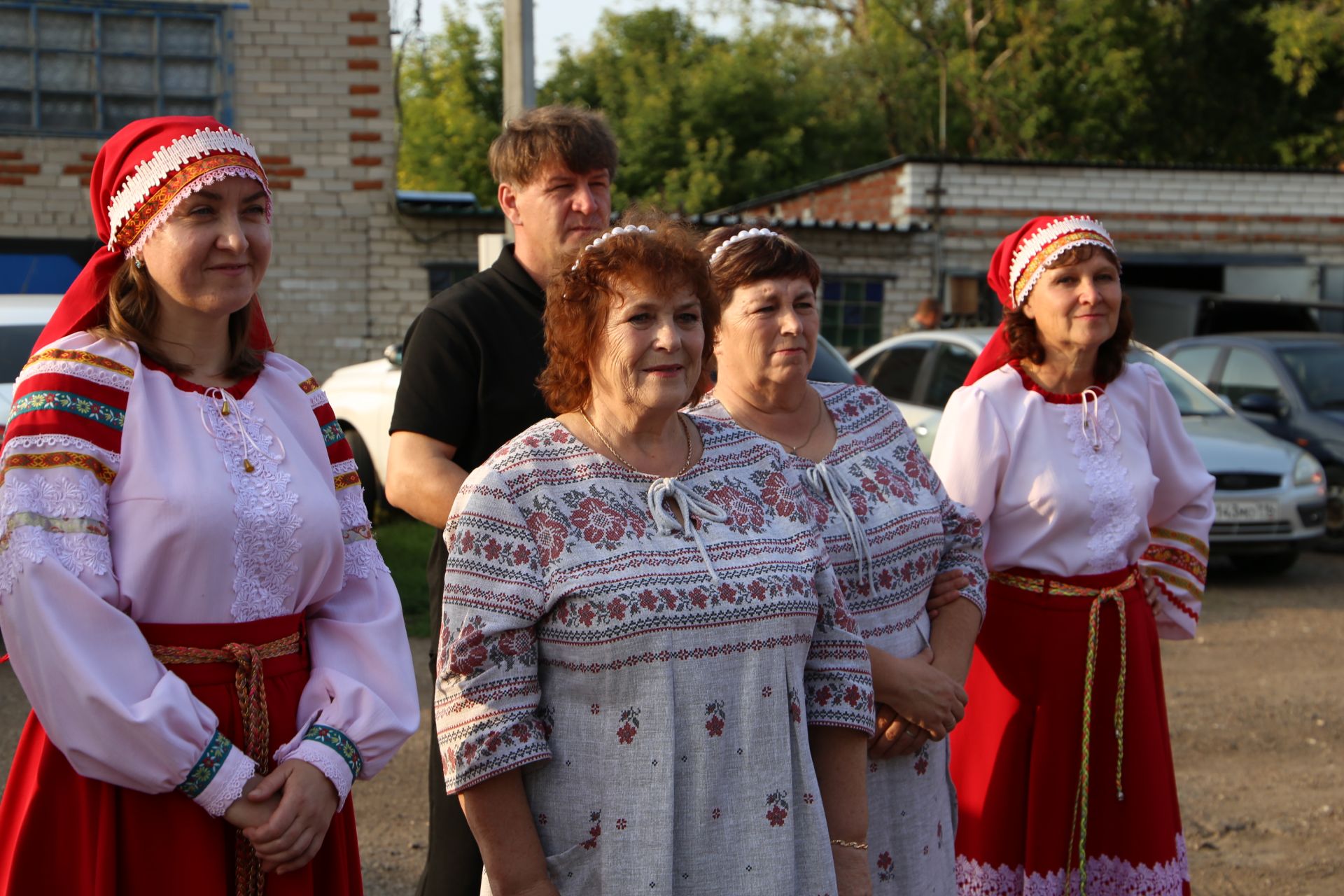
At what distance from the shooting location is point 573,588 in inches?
92.4

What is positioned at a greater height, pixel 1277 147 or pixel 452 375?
pixel 1277 147

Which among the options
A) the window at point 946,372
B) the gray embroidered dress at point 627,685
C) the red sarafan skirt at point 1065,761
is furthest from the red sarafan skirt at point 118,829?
the window at point 946,372

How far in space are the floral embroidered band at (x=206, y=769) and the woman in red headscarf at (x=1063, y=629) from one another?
2.10m

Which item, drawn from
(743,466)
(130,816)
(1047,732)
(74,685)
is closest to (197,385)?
(74,685)

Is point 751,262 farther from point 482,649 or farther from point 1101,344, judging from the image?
point 1101,344

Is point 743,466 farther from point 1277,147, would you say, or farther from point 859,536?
point 1277,147

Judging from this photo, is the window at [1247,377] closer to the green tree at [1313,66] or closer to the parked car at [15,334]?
the parked car at [15,334]

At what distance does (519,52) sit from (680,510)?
8.07 m

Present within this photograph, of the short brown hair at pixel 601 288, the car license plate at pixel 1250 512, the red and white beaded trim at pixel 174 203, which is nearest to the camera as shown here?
the red and white beaded trim at pixel 174 203

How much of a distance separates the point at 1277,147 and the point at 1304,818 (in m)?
28.9

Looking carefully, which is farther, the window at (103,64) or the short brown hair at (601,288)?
the window at (103,64)

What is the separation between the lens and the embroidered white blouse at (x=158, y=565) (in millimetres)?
2213

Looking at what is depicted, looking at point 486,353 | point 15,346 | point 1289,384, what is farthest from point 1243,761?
point 1289,384

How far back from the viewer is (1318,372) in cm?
1132
